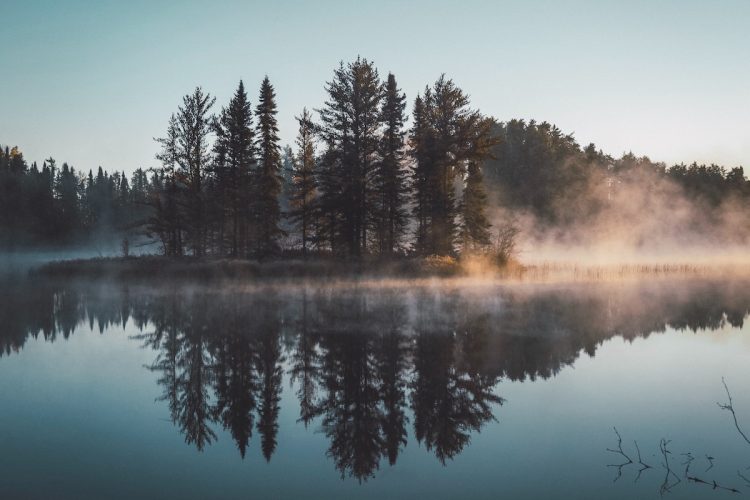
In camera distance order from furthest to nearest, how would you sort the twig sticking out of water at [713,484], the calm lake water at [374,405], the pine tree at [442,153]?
1. the pine tree at [442,153]
2. the calm lake water at [374,405]
3. the twig sticking out of water at [713,484]

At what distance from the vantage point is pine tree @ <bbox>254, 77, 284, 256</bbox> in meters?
39.3

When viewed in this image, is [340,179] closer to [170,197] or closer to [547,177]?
[170,197]

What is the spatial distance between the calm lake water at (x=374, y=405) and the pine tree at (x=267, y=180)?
66.1ft

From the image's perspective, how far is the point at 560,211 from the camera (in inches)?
2638

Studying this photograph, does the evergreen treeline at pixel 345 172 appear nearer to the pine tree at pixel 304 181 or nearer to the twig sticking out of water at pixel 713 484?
the pine tree at pixel 304 181

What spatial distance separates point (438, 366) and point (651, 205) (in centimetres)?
8717

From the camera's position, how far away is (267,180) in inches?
1586

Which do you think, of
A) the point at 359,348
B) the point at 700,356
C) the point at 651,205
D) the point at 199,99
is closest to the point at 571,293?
the point at 700,356

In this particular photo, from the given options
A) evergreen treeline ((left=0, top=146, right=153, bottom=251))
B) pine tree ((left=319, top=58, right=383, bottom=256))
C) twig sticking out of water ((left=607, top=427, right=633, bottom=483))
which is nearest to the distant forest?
pine tree ((left=319, top=58, right=383, bottom=256))

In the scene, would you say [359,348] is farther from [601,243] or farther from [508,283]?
[601,243]

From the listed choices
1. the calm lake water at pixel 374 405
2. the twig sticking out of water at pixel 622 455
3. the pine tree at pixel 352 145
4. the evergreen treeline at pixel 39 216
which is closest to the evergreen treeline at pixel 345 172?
the pine tree at pixel 352 145

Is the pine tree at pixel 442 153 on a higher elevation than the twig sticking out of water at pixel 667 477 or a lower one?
higher

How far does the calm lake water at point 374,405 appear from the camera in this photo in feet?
21.8

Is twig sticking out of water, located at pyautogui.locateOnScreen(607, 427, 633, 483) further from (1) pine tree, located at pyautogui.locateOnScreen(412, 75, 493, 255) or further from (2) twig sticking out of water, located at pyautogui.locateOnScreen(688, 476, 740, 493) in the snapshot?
(1) pine tree, located at pyautogui.locateOnScreen(412, 75, 493, 255)
